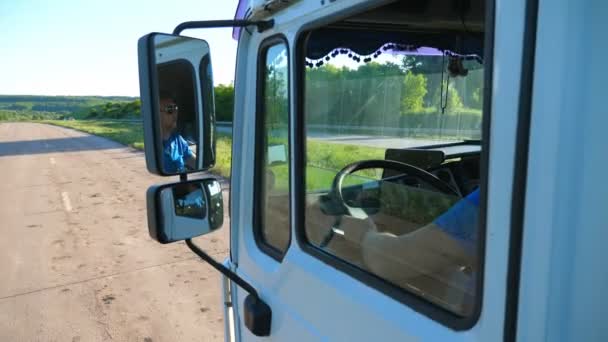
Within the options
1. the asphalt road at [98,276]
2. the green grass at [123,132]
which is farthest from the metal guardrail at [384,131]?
the green grass at [123,132]

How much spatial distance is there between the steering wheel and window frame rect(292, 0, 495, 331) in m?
0.12

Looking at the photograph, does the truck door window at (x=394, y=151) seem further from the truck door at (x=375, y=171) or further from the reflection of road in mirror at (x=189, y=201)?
the reflection of road in mirror at (x=189, y=201)

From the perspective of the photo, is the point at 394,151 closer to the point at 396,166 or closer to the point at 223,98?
the point at 396,166

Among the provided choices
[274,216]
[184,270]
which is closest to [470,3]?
[274,216]

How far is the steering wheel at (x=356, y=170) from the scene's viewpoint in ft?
5.22

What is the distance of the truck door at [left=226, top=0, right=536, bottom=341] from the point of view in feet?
2.71

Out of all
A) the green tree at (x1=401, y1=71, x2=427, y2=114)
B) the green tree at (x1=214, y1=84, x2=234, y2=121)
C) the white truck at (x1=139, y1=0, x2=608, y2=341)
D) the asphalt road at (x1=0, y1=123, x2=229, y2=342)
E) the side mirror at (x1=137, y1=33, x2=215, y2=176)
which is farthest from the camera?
the green tree at (x1=214, y1=84, x2=234, y2=121)

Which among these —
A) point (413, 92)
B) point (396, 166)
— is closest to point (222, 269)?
point (396, 166)

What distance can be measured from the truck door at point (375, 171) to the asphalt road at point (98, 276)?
9.47 ft

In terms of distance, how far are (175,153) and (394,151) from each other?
110 cm

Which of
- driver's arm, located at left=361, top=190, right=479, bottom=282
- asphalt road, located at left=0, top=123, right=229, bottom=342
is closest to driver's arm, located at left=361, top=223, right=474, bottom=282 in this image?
driver's arm, located at left=361, top=190, right=479, bottom=282

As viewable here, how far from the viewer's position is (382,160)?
2.04 meters

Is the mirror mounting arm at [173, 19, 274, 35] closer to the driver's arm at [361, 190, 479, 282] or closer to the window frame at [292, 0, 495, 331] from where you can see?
the window frame at [292, 0, 495, 331]

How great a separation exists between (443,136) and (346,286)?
4.52 feet
